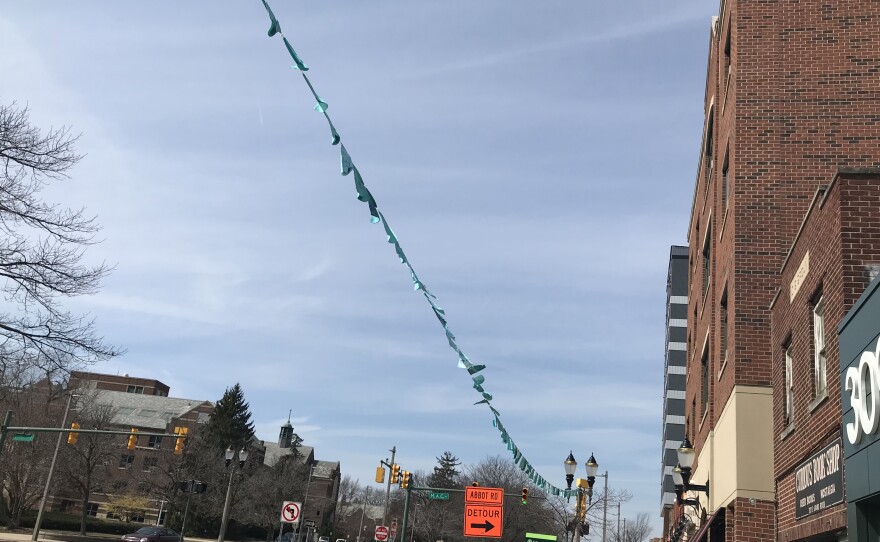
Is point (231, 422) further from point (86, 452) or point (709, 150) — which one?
point (709, 150)

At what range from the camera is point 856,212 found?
10609 millimetres

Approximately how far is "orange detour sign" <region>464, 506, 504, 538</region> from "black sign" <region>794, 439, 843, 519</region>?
1356 centimetres

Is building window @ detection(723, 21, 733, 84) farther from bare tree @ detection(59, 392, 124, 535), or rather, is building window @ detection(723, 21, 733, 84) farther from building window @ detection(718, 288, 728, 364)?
bare tree @ detection(59, 392, 124, 535)

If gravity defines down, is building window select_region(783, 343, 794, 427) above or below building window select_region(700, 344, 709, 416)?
below

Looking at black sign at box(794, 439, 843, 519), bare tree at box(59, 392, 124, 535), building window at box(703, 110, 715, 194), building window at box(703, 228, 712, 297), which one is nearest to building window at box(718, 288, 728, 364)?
building window at box(703, 228, 712, 297)

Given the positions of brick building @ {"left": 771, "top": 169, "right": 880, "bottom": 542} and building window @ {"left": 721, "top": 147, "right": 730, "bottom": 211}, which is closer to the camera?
brick building @ {"left": 771, "top": 169, "right": 880, "bottom": 542}

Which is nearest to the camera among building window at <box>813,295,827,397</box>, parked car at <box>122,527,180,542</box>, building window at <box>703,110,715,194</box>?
building window at <box>813,295,827,397</box>

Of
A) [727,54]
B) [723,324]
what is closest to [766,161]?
[723,324]

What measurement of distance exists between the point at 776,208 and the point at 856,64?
3.66m

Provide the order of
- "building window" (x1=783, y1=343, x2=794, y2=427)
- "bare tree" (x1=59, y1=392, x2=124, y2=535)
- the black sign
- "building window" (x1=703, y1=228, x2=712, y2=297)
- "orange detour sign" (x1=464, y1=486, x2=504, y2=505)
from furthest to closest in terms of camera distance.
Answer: "bare tree" (x1=59, y1=392, x2=124, y2=535), "orange detour sign" (x1=464, y1=486, x2=504, y2=505), "building window" (x1=703, y1=228, x2=712, y2=297), "building window" (x1=783, y1=343, x2=794, y2=427), the black sign

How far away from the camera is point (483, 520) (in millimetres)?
25141

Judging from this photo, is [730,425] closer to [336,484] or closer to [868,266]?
[868,266]

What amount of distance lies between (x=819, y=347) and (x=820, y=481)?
6.21ft

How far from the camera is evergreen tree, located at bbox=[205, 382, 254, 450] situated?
292ft
